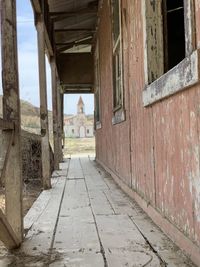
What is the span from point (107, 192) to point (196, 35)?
3441 mm

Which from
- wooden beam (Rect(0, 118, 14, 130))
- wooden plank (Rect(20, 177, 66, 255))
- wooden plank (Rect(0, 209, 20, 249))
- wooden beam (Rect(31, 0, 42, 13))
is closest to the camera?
wooden plank (Rect(0, 209, 20, 249))

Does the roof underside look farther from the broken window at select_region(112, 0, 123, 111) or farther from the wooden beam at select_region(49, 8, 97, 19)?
the broken window at select_region(112, 0, 123, 111)

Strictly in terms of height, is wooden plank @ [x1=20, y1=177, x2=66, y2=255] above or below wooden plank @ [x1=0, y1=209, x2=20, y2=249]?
below

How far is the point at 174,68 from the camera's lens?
2.38m

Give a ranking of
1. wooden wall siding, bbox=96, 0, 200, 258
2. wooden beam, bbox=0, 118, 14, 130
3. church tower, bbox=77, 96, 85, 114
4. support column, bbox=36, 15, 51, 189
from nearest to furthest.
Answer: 1. wooden wall siding, bbox=96, 0, 200, 258
2. wooden beam, bbox=0, 118, 14, 130
3. support column, bbox=36, 15, 51, 189
4. church tower, bbox=77, 96, 85, 114

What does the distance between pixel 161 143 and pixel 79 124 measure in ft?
207

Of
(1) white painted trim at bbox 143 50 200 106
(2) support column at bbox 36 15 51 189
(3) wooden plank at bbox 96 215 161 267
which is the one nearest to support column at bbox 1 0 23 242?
(3) wooden plank at bbox 96 215 161 267

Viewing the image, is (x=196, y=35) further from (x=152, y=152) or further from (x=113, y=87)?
(x=113, y=87)

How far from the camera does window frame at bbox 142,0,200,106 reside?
203 cm

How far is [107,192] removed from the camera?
5.21 m

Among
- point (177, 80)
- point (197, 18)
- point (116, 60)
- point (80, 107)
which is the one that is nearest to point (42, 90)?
point (116, 60)

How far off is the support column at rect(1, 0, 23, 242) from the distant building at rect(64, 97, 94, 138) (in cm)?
5889

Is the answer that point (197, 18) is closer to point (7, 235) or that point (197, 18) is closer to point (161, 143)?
point (161, 143)

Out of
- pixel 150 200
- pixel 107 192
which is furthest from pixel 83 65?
pixel 150 200
